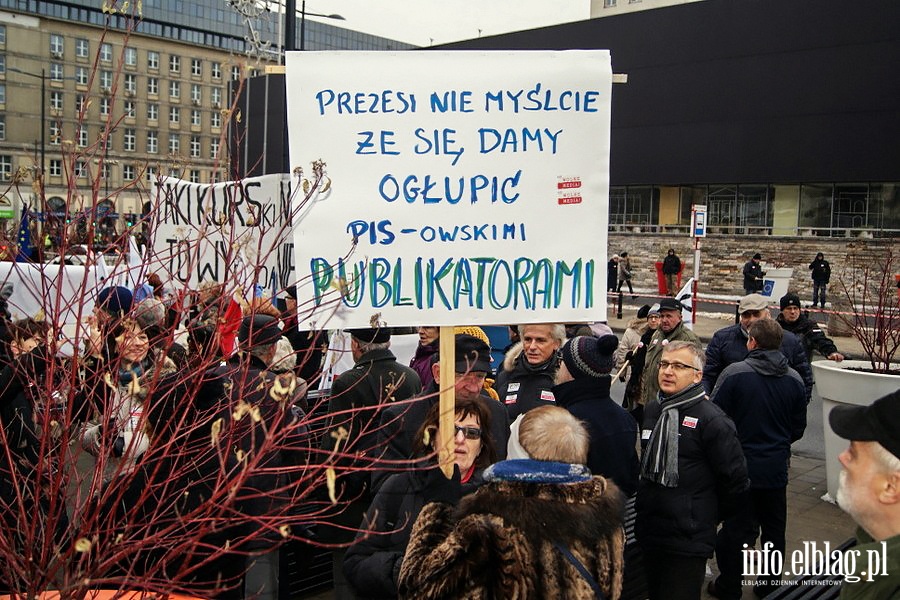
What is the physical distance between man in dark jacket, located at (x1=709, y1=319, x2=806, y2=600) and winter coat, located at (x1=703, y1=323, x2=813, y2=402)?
131 centimetres

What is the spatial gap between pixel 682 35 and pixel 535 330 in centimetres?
3404

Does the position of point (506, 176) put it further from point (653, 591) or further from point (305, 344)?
point (305, 344)

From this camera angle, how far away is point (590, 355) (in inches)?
168

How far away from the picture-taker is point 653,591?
4.35m

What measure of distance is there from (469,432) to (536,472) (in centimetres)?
81

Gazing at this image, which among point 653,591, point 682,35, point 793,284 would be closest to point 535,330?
point 653,591

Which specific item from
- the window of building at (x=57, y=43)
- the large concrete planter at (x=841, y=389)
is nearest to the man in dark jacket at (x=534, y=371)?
the large concrete planter at (x=841, y=389)

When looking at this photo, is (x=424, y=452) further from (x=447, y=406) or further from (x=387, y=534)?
(x=387, y=534)

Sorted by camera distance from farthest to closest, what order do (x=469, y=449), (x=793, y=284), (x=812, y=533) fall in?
1. (x=793, y=284)
2. (x=812, y=533)
3. (x=469, y=449)

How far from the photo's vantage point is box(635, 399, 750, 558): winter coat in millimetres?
4172

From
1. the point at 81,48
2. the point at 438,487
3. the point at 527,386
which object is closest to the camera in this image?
the point at 438,487

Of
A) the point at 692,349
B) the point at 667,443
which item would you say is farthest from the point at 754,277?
the point at 667,443

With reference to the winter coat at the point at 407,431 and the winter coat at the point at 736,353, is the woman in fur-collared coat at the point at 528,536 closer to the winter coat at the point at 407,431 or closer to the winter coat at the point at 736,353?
the winter coat at the point at 407,431

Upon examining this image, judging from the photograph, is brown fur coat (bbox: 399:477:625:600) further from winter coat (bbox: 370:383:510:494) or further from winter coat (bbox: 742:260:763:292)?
winter coat (bbox: 742:260:763:292)
